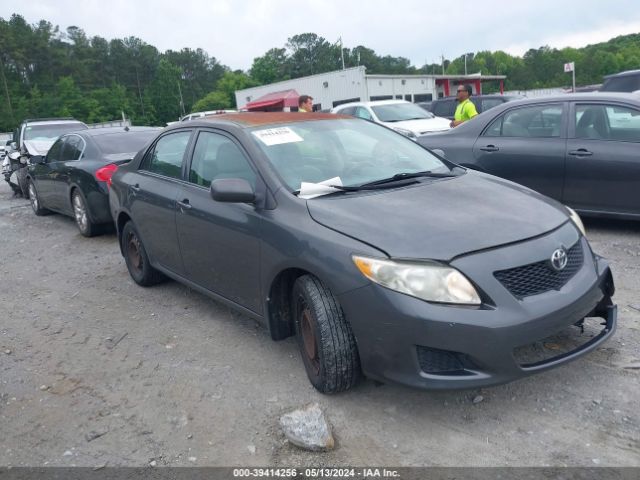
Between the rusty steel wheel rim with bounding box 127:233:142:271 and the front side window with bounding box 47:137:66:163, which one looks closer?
the rusty steel wheel rim with bounding box 127:233:142:271

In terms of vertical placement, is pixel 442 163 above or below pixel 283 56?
below

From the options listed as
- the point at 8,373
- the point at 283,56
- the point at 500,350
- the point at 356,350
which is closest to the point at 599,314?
the point at 500,350

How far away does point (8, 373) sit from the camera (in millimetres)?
4180

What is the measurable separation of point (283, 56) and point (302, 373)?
126 metres

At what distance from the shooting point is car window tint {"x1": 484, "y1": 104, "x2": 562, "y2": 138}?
650 centimetres

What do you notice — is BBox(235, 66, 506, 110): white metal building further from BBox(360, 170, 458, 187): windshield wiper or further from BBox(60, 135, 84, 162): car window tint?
BBox(360, 170, 458, 187): windshield wiper

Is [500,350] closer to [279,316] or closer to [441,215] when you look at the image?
[441,215]

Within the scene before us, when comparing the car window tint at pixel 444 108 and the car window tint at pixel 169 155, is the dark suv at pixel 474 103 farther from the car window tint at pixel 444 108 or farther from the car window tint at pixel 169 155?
the car window tint at pixel 169 155

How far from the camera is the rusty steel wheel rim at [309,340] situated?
134 inches

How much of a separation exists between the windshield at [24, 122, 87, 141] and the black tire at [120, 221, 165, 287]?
9.68m

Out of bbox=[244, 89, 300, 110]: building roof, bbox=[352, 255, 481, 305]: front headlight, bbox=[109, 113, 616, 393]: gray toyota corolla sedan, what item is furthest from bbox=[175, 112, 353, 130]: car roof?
bbox=[244, 89, 300, 110]: building roof

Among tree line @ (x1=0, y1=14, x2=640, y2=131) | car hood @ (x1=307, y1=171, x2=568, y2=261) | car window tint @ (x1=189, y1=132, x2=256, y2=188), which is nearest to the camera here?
car hood @ (x1=307, y1=171, x2=568, y2=261)

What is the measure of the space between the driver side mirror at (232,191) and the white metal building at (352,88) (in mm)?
36584

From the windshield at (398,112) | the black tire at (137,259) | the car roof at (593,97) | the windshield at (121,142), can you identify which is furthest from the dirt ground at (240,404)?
the windshield at (398,112)
